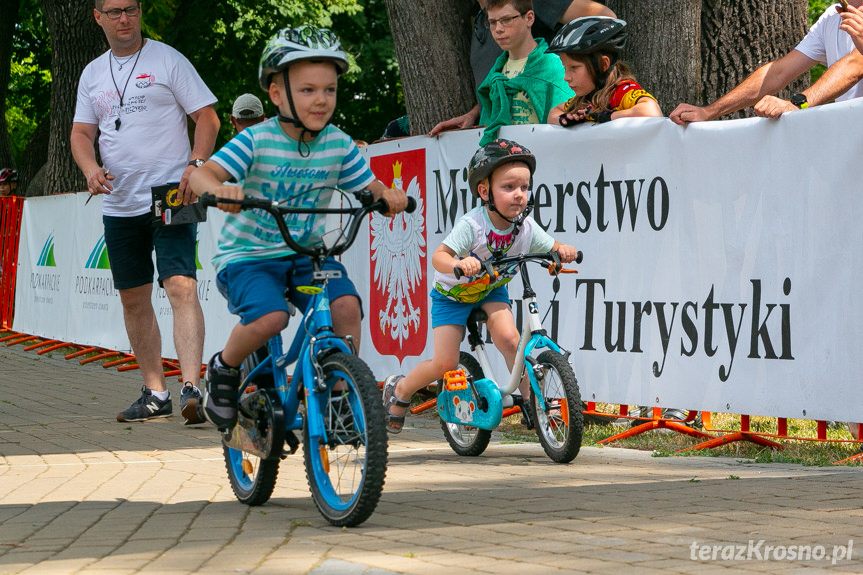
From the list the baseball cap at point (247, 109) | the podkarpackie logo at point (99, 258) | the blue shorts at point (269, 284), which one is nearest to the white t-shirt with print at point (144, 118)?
the baseball cap at point (247, 109)

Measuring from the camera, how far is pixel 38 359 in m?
14.0

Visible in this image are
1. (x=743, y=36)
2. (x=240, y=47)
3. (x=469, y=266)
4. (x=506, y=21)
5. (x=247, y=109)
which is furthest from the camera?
(x=240, y=47)

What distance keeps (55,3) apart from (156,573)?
47.9 ft

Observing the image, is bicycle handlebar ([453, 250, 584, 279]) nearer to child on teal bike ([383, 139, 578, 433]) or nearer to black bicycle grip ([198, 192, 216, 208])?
child on teal bike ([383, 139, 578, 433])

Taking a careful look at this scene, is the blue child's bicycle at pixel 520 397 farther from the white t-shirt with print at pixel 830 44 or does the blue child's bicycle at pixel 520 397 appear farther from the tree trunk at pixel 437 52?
the tree trunk at pixel 437 52

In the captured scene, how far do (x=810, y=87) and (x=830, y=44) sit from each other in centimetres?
38

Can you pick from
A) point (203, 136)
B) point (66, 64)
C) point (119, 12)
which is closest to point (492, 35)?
point (203, 136)

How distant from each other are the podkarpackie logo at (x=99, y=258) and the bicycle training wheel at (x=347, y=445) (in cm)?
954

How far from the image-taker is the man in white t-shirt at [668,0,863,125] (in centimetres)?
679

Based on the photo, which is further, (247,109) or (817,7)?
(817,7)

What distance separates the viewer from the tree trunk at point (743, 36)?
885cm

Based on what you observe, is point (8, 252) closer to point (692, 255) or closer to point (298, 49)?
point (692, 255)

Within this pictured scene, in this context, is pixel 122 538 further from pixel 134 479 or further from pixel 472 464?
pixel 472 464

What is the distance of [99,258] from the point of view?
14.1m
